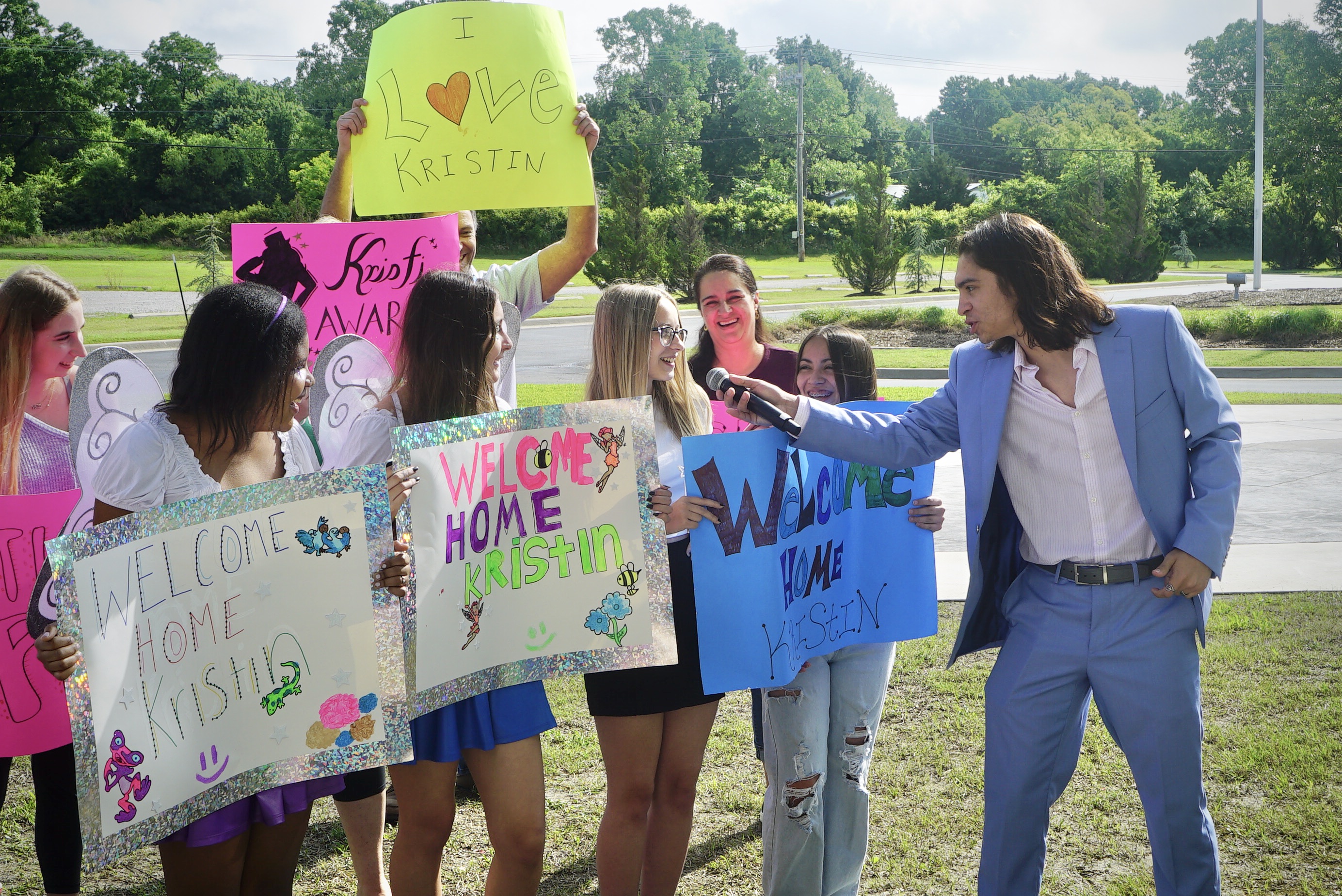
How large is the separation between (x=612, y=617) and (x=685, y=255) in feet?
86.5

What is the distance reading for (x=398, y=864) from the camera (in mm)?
2584

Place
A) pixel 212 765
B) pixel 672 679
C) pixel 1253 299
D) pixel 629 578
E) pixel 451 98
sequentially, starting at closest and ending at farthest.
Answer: pixel 212 765, pixel 629 578, pixel 672 679, pixel 451 98, pixel 1253 299

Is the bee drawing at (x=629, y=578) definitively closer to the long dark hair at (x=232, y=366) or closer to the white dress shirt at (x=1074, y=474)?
the long dark hair at (x=232, y=366)

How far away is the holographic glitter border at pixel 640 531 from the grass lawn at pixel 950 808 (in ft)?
3.70

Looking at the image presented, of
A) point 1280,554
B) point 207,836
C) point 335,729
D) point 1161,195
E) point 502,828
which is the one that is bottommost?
point 1280,554

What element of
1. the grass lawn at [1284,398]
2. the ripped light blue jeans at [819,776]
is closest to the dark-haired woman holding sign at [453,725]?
the ripped light blue jeans at [819,776]

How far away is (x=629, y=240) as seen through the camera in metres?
27.9

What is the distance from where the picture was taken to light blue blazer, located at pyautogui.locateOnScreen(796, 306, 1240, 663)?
2629 millimetres

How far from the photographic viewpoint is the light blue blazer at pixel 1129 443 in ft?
8.63

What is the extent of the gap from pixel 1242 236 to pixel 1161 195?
18.4 ft

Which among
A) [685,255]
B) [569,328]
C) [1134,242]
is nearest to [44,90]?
[685,255]

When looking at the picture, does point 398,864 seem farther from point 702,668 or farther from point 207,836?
point 702,668

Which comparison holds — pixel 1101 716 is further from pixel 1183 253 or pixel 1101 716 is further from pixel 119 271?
pixel 1183 253

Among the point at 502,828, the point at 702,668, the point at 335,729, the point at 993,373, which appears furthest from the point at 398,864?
the point at 993,373
